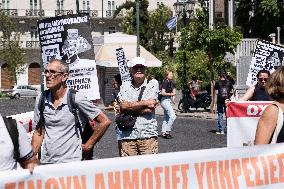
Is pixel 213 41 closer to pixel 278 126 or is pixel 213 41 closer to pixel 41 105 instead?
pixel 41 105

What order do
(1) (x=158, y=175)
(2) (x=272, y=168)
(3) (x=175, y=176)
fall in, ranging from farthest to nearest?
1. (2) (x=272, y=168)
2. (3) (x=175, y=176)
3. (1) (x=158, y=175)

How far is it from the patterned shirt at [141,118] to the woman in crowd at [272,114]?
2.69 m

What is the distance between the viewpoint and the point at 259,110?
394 inches

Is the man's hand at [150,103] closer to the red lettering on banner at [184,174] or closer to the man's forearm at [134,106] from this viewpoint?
the man's forearm at [134,106]

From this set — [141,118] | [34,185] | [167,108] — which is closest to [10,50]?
[167,108]

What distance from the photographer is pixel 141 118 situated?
9.23 metres

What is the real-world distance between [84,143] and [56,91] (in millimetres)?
629

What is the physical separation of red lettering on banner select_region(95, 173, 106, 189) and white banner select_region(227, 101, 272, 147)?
4.47m

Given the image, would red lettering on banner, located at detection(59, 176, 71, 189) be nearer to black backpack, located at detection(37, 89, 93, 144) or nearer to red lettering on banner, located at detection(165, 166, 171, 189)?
red lettering on banner, located at detection(165, 166, 171, 189)

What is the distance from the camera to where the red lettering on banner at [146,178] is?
228 inches

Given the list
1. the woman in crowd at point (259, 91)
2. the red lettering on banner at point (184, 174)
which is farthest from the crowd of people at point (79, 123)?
the woman in crowd at point (259, 91)

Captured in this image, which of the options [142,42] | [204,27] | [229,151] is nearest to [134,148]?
[229,151]

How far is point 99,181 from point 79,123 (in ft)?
5.27

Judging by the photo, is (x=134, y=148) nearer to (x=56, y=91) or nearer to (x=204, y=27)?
(x=56, y=91)
